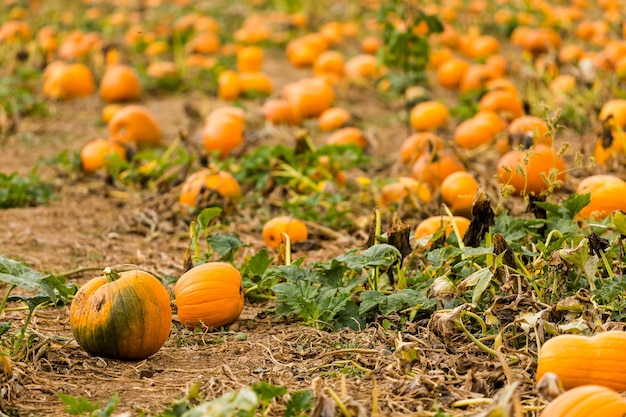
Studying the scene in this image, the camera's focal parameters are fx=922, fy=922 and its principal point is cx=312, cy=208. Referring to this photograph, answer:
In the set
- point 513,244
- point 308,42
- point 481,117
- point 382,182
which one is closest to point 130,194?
point 382,182

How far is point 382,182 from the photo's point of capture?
542 cm

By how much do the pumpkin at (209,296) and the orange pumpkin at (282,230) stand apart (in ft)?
3.65

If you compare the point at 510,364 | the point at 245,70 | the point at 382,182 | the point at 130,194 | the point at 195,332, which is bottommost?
the point at 245,70

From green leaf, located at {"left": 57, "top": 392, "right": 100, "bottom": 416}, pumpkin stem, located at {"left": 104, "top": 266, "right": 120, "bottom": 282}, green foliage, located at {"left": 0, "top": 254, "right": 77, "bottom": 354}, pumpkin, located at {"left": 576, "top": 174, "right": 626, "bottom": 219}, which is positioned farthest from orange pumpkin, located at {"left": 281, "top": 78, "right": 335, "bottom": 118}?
green leaf, located at {"left": 57, "top": 392, "right": 100, "bottom": 416}

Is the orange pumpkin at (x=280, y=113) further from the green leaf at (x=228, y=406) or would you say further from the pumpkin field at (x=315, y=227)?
the green leaf at (x=228, y=406)

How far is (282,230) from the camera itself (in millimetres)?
4828

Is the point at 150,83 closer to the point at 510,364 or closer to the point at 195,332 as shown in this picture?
the point at 195,332

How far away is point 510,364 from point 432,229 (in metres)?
1.30

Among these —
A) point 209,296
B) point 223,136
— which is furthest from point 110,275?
point 223,136

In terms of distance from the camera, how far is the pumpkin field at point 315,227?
2.97 m

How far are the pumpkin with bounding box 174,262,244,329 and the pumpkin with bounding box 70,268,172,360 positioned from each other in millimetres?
282

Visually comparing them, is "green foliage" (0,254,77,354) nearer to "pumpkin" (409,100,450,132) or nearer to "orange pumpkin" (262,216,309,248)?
"orange pumpkin" (262,216,309,248)

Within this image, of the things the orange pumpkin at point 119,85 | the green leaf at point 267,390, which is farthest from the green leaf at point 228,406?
the orange pumpkin at point 119,85

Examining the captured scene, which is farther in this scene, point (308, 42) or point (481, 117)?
point (308, 42)
